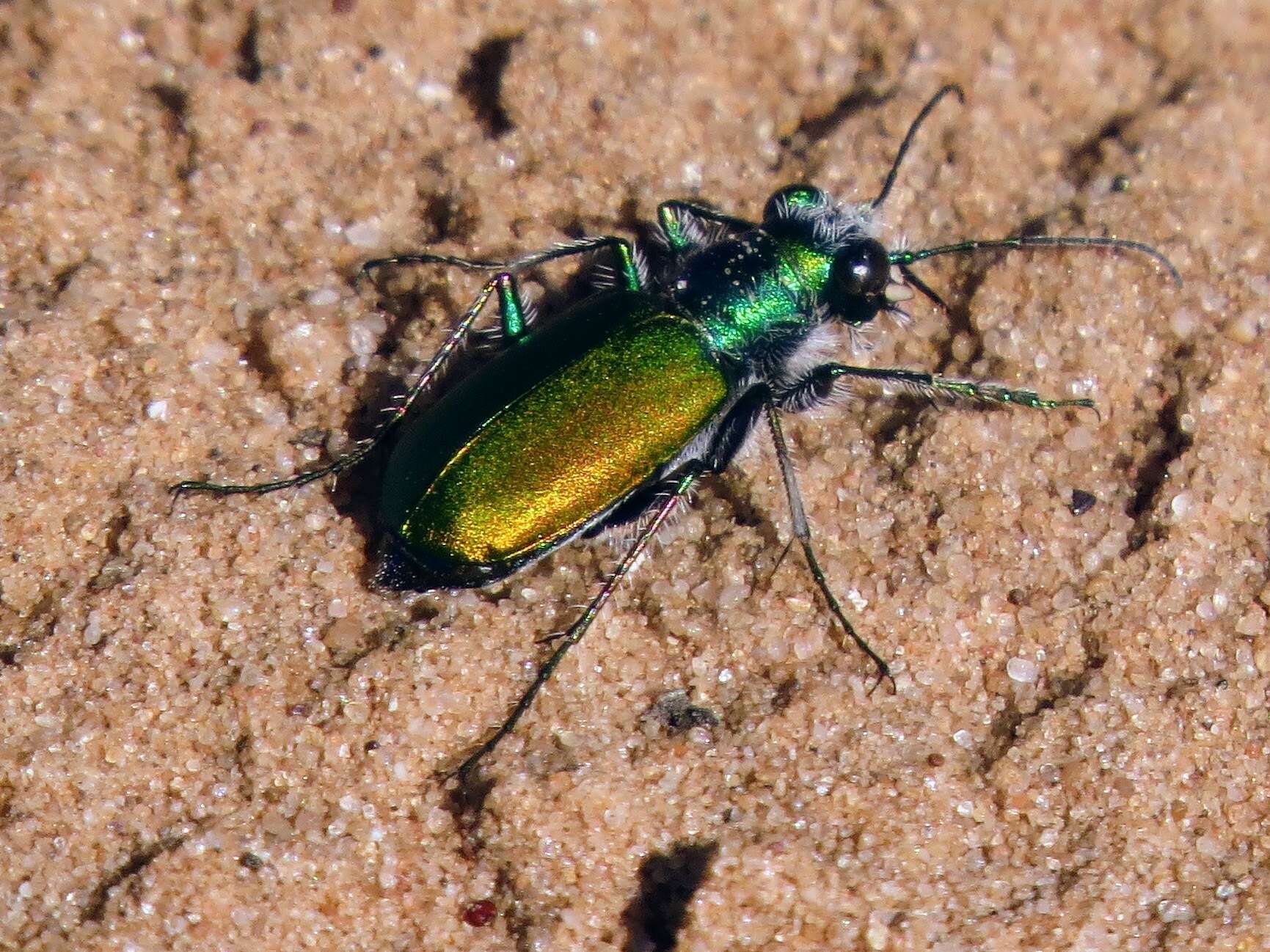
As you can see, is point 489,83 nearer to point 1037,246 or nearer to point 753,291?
point 753,291

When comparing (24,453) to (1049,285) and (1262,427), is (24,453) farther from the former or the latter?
(1262,427)

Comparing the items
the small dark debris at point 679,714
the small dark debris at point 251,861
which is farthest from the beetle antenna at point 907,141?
the small dark debris at point 251,861

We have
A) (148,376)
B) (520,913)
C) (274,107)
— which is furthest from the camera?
(274,107)

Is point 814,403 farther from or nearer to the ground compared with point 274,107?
nearer to the ground

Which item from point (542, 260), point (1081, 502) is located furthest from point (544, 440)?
point (1081, 502)

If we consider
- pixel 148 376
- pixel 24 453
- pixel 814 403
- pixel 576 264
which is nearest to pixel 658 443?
pixel 814 403

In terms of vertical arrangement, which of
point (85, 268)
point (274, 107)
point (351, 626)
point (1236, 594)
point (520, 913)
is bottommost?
point (520, 913)

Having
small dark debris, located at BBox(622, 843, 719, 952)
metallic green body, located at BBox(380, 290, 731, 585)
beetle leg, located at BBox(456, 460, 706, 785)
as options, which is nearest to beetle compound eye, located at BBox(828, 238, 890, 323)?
metallic green body, located at BBox(380, 290, 731, 585)
